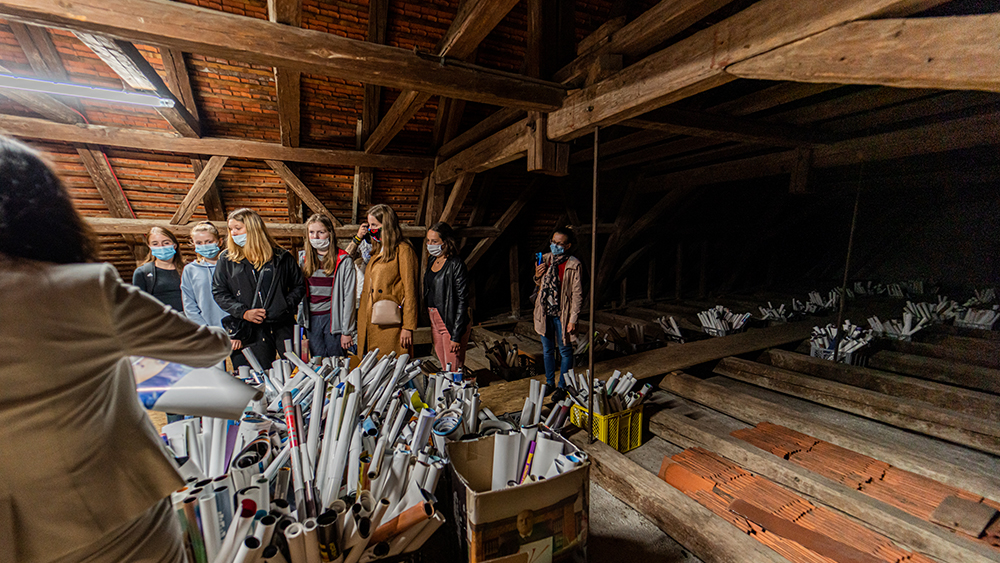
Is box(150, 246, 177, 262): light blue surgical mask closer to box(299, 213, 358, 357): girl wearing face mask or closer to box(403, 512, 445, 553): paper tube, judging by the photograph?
box(299, 213, 358, 357): girl wearing face mask

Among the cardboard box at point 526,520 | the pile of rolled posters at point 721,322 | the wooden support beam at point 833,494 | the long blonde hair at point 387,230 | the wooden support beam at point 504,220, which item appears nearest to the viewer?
the cardboard box at point 526,520

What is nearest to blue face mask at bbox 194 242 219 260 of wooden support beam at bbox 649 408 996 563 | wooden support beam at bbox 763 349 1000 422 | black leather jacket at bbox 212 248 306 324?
black leather jacket at bbox 212 248 306 324

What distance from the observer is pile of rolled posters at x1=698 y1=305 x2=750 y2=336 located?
4.71 meters

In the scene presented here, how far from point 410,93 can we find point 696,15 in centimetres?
209

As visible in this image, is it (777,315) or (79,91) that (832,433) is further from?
(79,91)

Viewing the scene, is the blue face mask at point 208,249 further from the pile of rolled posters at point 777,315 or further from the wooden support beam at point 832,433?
the pile of rolled posters at point 777,315

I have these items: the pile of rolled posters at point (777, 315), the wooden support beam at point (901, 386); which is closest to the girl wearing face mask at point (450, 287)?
the wooden support beam at point (901, 386)

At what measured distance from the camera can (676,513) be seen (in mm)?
1751

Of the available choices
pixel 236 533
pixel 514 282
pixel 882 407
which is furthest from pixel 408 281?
pixel 514 282

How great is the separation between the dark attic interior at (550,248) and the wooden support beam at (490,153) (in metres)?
0.04

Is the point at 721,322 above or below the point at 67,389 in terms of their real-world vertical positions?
below

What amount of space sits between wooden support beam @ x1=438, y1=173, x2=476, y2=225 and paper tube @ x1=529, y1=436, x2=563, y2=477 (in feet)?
11.9

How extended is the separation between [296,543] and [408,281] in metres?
2.12

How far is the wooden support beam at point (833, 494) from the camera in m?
1.63
